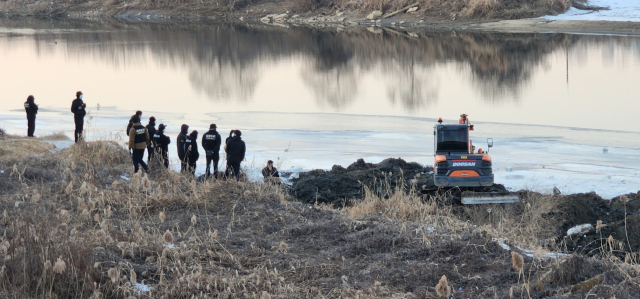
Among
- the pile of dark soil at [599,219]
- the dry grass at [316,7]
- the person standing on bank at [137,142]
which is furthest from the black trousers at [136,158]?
the dry grass at [316,7]

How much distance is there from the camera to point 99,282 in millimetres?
6258

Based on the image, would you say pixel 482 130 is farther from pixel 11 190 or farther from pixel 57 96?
pixel 57 96

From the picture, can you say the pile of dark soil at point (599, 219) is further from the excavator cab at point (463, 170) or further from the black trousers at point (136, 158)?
the black trousers at point (136, 158)

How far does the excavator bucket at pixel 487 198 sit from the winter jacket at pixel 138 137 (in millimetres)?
6400

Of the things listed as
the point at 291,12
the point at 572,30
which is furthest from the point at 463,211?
the point at 291,12

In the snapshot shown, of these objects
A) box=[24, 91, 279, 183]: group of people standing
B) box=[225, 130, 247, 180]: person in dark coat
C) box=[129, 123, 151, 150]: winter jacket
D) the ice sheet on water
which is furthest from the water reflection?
box=[129, 123, 151, 150]: winter jacket

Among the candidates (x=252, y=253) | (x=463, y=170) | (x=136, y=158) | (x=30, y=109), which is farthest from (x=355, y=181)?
(x=30, y=109)

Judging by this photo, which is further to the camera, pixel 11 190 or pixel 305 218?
pixel 11 190

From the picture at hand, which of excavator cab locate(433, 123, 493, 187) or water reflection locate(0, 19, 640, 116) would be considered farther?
water reflection locate(0, 19, 640, 116)

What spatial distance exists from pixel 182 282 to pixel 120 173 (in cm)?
685

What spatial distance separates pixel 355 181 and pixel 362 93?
1444 cm

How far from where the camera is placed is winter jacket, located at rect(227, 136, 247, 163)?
1283cm

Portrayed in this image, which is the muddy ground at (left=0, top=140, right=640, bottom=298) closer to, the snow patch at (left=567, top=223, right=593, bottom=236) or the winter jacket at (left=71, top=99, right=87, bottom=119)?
the snow patch at (left=567, top=223, right=593, bottom=236)

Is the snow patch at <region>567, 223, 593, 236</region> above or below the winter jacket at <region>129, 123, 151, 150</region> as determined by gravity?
below
